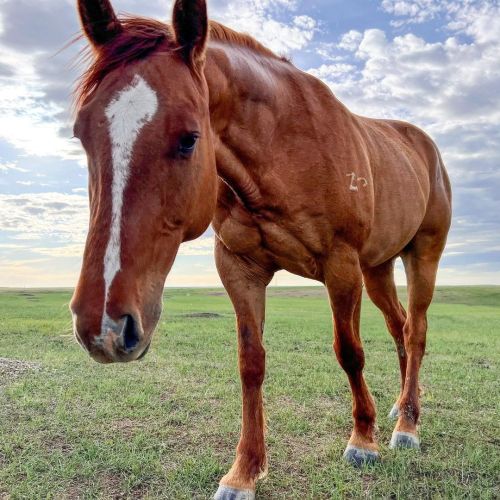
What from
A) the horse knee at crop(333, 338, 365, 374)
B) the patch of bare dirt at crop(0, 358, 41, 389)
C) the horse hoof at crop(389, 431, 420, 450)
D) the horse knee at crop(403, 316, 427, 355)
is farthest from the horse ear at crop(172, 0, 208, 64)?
the patch of bare dirt at crop(0, 358, 41, 389)

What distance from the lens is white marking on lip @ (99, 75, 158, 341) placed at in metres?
2.23

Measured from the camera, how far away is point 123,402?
18.6 ft

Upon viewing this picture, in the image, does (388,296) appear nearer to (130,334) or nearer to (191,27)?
(191,27)

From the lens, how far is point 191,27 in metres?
2.73

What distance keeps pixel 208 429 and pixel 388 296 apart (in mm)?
2723

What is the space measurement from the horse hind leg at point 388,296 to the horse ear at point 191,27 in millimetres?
4107

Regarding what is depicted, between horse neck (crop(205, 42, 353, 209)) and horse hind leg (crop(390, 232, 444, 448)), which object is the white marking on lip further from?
horse hind leg (crop(390, 232, 444, 448))

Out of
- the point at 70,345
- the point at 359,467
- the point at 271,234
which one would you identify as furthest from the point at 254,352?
the point at 70,345

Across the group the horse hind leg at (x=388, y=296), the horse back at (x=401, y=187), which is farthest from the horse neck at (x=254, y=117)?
the horse hind leg at (x=388, y=296)

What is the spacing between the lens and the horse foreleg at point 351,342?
3.84 metres

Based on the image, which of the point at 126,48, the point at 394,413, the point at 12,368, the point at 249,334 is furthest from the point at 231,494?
the point at 12,368

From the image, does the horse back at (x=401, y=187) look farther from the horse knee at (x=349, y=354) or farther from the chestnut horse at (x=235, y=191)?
the horse knee at (x=349, y=354)

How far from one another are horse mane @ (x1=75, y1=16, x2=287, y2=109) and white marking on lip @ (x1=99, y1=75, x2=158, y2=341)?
23cm

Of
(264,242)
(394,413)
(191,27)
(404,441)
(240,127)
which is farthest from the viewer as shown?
(394,413)
